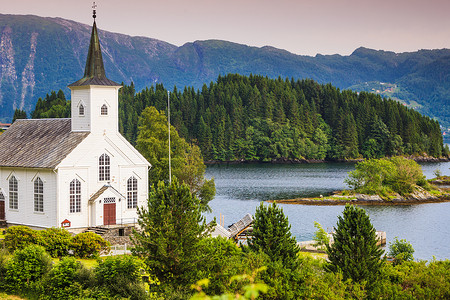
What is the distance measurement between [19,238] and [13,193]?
1119 cm

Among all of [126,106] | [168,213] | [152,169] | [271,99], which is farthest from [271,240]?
[271,99]

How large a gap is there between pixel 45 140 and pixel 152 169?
16526 mm

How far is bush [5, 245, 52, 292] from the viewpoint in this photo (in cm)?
2884

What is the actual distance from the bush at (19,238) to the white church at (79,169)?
6.57 meters

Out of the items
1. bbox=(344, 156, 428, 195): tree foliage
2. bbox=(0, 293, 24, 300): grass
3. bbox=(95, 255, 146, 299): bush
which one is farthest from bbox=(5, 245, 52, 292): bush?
bbox=(344, 156, 428, 195): tree foliage

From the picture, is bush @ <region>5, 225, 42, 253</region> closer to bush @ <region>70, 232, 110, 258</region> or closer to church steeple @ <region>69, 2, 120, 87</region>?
bush @ <region>70, 232, 110, 258</region>

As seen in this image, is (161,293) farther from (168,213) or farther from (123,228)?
(123,228)

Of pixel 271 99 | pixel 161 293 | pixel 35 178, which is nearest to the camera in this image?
pixel 161 293

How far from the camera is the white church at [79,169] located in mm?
43781

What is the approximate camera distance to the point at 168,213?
87.2 ft

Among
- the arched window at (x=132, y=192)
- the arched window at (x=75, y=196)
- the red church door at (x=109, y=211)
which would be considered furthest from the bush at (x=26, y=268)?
the arched window at (x=132, y=192)

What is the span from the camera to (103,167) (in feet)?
150

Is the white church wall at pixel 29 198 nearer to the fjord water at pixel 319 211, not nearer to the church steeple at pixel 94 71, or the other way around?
the church steeple at pixel 94 71

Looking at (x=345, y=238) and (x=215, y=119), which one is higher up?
(x=215, y=119)
